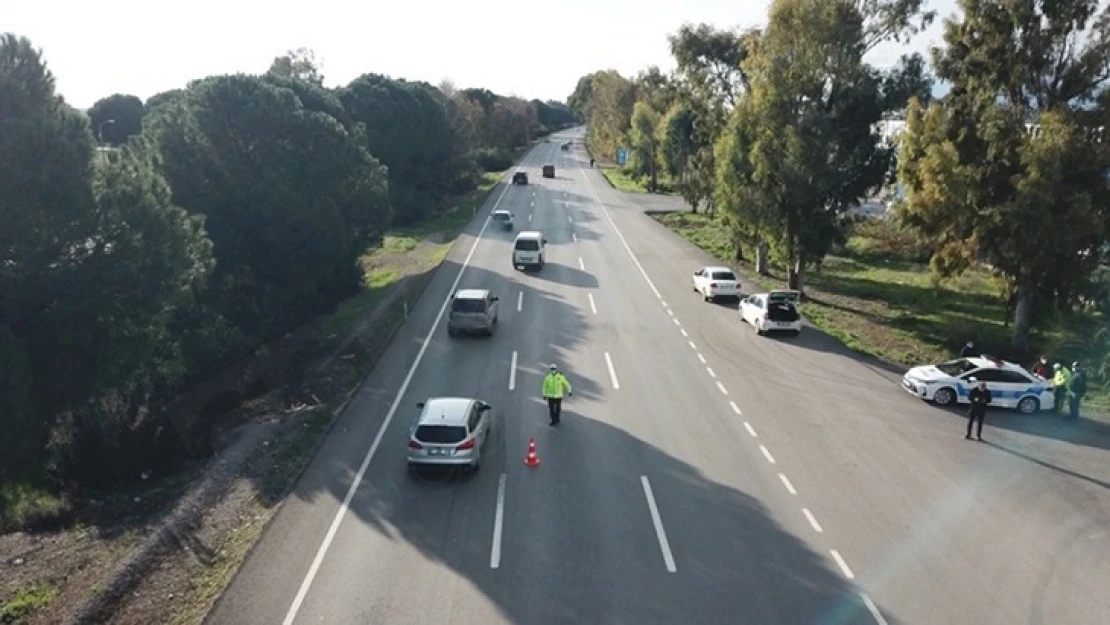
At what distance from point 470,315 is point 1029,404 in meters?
18.2

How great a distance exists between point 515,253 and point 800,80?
55.1ft

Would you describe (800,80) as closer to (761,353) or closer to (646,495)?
(761,353)

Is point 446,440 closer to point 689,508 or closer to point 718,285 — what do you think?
point 689,508

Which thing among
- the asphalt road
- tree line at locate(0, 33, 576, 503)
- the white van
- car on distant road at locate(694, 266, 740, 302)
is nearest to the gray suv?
the asphalt road

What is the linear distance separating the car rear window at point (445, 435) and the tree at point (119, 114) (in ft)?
289

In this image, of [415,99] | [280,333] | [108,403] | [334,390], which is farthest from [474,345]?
[415,99]

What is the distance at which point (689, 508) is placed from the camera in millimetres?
17391

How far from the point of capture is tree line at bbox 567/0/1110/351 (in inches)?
1033

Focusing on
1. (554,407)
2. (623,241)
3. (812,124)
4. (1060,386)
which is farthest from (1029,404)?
(623,241)

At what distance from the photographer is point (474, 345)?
3030 centimetres

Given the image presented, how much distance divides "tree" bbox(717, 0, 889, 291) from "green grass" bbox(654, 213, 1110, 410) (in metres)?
3.75

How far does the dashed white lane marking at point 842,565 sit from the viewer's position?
1486 centimetres

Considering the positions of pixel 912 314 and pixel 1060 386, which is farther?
pixel 912 314

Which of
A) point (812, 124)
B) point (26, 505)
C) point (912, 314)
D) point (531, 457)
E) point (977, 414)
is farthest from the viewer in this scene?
point (912, 314)
